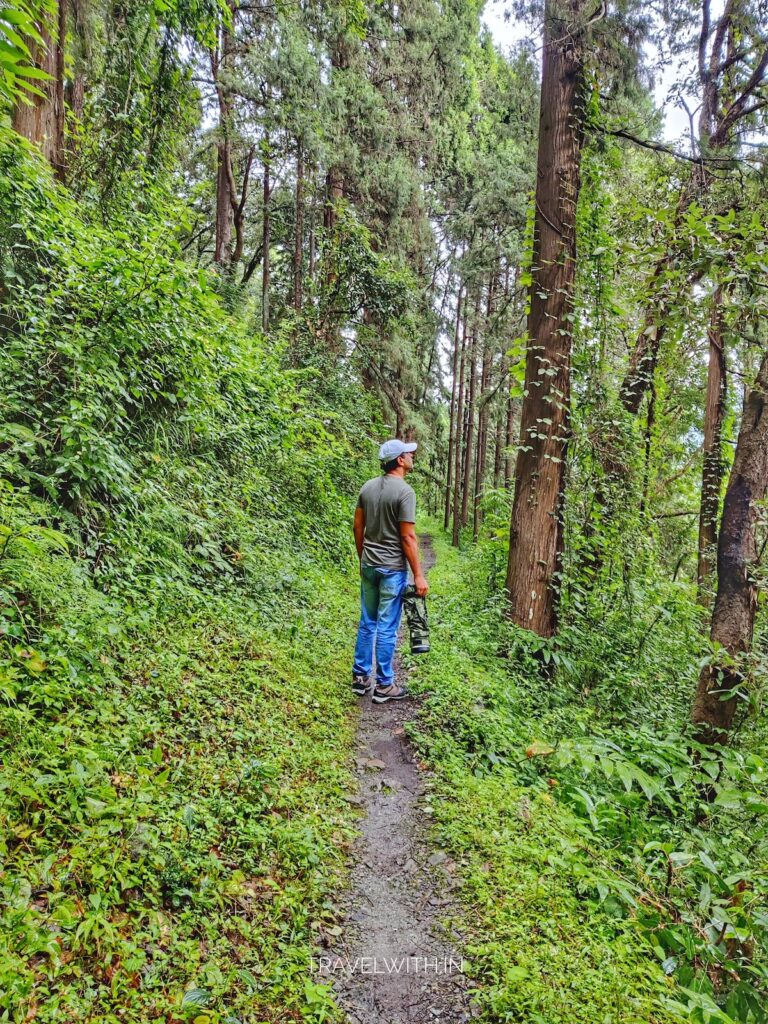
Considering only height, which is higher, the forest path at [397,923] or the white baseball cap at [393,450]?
the white baseball cap at [393,450]

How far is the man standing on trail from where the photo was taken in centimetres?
513

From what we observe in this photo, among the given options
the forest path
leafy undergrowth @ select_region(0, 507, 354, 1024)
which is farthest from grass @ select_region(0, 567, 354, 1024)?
the forest path

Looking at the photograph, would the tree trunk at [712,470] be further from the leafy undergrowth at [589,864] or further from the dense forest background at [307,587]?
the leafy undergrowth at [589,864]

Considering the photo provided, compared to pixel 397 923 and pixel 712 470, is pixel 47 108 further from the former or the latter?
pixel 712 470

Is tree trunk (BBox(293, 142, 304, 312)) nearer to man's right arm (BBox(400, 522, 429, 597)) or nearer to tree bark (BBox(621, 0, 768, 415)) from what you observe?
tree bark (BBox(621, 0, 768, 415))

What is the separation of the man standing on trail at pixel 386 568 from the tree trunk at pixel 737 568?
8.58 feet

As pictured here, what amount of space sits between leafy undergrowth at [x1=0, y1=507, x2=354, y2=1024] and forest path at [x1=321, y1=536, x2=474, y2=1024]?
152 millimetres

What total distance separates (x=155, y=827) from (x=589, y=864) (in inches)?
91.3

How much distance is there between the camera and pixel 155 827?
2.59 meters

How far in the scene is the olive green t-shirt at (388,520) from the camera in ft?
16.8

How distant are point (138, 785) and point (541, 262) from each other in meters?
6.12

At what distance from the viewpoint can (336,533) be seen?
1010 cm

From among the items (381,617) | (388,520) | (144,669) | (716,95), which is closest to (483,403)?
(716,95)

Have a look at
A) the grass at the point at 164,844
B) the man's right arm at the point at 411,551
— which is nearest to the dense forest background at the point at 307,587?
the grass at the point at 164,844
